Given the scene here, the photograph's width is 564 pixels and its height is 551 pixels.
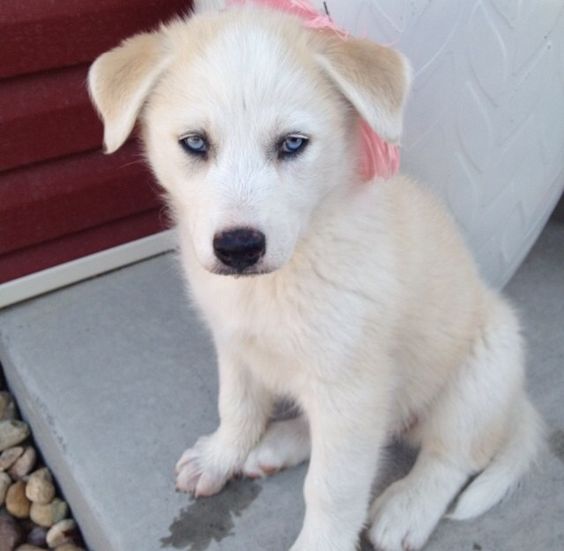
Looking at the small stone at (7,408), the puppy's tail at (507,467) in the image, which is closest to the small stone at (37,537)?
Result: the small stone at (7,408)

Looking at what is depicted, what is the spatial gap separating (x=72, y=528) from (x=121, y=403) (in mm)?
503

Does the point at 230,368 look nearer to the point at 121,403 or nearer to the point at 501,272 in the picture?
the point at 121,403

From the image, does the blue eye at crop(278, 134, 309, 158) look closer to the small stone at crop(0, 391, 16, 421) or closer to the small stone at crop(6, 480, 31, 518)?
the small stone at crop(6, 480, 31, 518)

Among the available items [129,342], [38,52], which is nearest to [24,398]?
[129,342]

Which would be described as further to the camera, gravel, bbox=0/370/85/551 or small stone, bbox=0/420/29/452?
small stone, bbox=0/420/29/452

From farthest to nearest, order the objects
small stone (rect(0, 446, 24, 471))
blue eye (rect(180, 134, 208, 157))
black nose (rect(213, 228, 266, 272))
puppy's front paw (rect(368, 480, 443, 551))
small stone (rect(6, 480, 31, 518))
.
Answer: small stone (rect(0, 446, 24, 471)), small stone (rect(6, 480, 31, 518)), puppy's front paw (rect(368, 480, 443, 551)), blue eye (rect(180, 134, 208, 157)), black nose (rect(213, 228, 266, 272))

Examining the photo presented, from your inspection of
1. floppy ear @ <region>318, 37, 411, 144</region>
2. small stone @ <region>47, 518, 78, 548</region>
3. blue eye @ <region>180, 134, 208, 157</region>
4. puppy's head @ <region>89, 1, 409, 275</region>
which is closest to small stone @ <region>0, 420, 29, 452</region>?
small stone @ <region>47, 518, 78, 548</region>

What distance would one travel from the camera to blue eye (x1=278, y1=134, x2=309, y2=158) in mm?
1532

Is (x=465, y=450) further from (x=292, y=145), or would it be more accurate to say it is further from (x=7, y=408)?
(x=7, y=408)

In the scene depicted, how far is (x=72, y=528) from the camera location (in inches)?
101

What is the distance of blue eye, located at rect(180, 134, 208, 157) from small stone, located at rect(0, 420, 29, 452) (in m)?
1.81

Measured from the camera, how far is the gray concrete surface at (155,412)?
2129 millimetres

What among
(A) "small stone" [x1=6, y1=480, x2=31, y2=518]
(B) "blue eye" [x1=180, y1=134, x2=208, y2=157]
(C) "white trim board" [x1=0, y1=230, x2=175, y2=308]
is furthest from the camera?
(C) "white trim board" [x1=0, y1=230, x2=175, y2=308]

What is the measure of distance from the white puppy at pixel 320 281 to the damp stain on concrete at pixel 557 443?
11 centimetres
